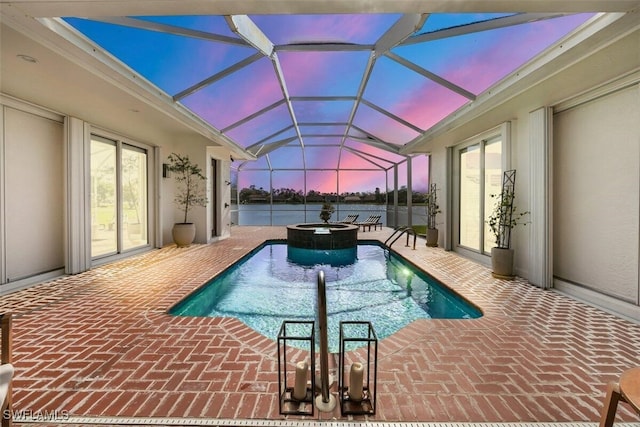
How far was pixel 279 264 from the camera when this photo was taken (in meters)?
6.52

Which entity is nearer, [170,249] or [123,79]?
[123,79]

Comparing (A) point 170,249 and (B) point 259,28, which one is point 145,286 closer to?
(A) point 170,249

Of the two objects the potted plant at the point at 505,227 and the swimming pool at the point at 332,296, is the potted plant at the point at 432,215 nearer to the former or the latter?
the swimming pool at the point at 332,296

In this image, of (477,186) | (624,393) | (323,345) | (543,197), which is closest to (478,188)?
(477,186)

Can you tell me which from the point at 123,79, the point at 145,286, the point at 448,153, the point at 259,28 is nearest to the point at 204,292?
the point at 145,286

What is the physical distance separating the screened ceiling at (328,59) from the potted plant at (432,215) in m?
1.68

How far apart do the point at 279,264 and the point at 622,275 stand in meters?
5.47

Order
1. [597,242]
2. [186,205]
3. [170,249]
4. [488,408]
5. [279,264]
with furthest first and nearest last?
[186,205] → [170,249] → [279,264] → [597,242] → [488,408]

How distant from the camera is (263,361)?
2.24m

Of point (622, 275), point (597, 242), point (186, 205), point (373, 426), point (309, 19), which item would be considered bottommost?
point (373, 426)

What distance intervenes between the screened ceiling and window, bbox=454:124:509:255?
105cm

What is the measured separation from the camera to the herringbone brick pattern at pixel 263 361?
1756 millimetres

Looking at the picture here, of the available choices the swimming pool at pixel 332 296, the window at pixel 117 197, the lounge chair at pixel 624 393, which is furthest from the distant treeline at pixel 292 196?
the lounge chair at pixel 624 393

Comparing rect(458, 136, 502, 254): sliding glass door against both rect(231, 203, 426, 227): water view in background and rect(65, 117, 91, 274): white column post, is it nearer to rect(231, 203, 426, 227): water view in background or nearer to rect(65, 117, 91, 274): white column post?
rect(231, 203, 426, 227): water view in background
